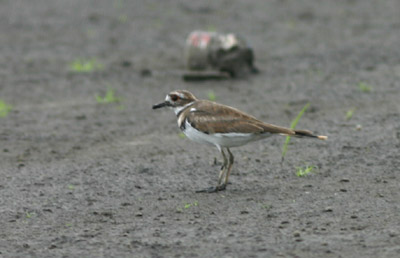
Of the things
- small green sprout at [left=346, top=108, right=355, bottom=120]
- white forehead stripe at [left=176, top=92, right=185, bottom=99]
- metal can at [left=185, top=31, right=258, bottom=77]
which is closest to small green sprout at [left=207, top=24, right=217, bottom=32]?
metal can at [left=185, top=31, right=258, bottom=77]

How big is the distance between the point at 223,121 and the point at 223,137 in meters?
0.17

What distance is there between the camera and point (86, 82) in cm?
1284

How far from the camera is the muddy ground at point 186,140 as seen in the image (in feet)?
19.9

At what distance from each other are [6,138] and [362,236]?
17.8 feet

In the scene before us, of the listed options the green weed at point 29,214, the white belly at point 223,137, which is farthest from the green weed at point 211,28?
the green weed at point 29,214

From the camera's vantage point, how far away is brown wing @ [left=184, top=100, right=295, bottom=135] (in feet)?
23.1

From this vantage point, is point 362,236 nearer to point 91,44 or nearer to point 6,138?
point 6,138

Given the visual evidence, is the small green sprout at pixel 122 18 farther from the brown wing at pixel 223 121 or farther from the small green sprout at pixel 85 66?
the brown wing at pixel 223 121

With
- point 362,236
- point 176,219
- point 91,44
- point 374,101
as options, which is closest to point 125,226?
point 176,219

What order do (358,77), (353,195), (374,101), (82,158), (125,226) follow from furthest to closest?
(358,77) < (374,101) < (82,158) < (353,195) < (125,226)

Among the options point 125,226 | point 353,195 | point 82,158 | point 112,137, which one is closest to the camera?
point 125,226

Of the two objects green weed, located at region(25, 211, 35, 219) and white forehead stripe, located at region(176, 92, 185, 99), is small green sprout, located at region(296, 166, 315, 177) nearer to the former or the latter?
white forehead stripe, located at region(176, 92, 185, 99)

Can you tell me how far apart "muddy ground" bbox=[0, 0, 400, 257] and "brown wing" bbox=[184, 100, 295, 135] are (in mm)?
596

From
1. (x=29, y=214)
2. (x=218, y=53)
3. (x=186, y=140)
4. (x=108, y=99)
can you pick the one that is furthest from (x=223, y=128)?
(x=218, y=53)
